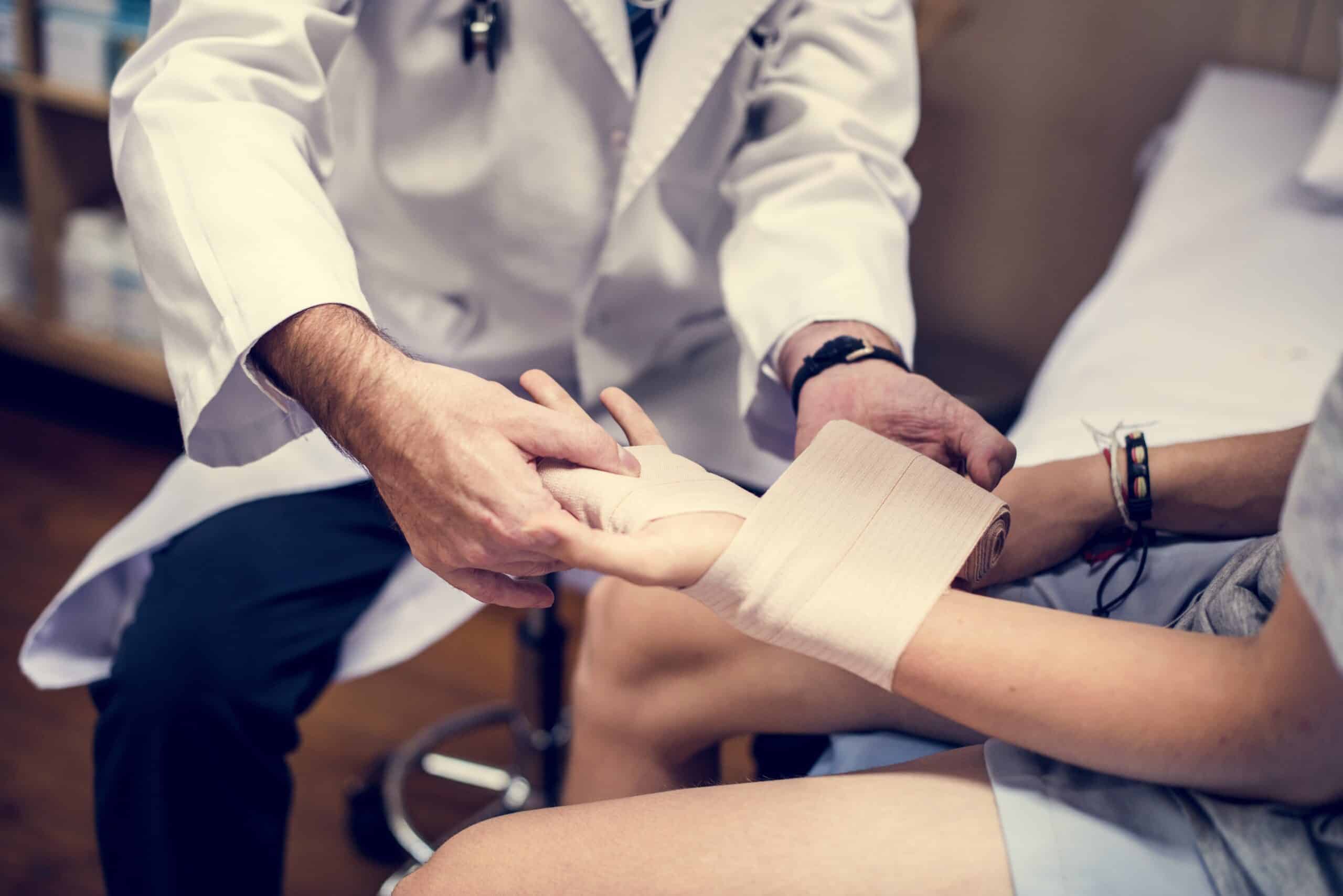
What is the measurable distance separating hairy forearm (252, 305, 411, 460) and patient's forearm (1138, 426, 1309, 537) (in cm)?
41

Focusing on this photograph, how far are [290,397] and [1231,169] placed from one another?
1.06 meters

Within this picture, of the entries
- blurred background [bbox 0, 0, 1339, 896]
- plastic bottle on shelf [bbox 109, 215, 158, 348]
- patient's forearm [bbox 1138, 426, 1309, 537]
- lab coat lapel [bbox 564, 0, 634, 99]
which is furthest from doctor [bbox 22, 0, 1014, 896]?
plastic bottle on shelf [bbox 109, 215, 158, 348]

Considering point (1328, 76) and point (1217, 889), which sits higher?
point (1328, 76)

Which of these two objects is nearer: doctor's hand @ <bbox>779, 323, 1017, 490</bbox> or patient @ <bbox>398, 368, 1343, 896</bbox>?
patient @ <bbox>398, 368, 1343, 896</bbox>

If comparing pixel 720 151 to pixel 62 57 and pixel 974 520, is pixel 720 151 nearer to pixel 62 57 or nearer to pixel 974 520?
pixel 974 520

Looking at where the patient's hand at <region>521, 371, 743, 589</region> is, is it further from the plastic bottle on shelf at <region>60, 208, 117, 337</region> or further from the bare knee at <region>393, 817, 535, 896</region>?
the plastic bottle on shelf at <region>60, 208, 117, 337</region>

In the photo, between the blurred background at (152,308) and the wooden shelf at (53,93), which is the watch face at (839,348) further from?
the wooden shelf at (53,93)

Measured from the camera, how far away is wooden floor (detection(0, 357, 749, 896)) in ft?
3.63

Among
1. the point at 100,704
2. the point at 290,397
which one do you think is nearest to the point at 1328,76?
the point at 290,397

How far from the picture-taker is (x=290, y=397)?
60 cm

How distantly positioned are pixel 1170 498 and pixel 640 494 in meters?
0.30

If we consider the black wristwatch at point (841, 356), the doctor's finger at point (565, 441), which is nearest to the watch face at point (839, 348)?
the black wristwatch at point (841, 356)

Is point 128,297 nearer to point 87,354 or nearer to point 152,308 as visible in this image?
point 87,354

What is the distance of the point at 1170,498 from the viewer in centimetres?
60
